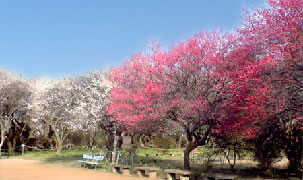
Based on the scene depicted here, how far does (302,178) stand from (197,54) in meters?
5.55

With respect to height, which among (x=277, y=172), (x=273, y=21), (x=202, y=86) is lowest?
(x=277, y=172)

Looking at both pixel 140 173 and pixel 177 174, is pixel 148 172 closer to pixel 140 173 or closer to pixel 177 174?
pixel 140 173

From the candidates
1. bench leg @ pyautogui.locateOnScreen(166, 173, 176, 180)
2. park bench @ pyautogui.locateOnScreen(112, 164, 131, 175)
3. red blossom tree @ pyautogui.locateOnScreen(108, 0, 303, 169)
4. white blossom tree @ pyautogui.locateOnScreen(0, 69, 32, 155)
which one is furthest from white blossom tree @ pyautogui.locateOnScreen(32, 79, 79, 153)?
bench leg @ pyautogui.locateOnScreen(166, 173, 176, 180)

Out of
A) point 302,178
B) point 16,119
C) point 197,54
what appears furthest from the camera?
point 16,119

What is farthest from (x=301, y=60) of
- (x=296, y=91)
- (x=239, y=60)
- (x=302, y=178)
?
(x=302, y=178)

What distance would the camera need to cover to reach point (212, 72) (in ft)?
36.5

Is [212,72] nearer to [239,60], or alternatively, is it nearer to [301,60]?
[239,60]

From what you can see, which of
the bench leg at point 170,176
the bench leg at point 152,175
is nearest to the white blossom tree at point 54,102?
the bench leg at point 152,175

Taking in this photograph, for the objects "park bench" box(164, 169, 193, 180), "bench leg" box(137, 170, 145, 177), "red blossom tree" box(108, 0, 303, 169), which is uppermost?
"red blossom tree" box(108, 0, 303, 169)

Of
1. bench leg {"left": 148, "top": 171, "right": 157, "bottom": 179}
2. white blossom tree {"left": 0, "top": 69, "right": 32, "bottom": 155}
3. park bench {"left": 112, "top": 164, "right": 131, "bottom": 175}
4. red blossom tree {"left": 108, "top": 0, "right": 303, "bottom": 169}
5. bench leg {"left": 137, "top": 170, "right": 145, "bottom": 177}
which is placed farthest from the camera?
white blossom tree {"left": 0, "top": 69, "right": 32, "bottom": 155}

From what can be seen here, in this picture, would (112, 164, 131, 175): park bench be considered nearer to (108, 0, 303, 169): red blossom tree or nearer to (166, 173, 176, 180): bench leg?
(108, 0, 303, 169): red blossom tree

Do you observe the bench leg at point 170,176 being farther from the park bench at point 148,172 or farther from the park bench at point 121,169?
the park bench at point 121,169

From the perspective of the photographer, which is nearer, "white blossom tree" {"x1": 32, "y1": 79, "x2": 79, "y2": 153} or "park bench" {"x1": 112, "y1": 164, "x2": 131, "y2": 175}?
"park bench" {"x1": 112, "y1": 164, "x2": 131, "y2": 175}

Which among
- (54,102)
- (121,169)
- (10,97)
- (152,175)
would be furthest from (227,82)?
(10,97)
